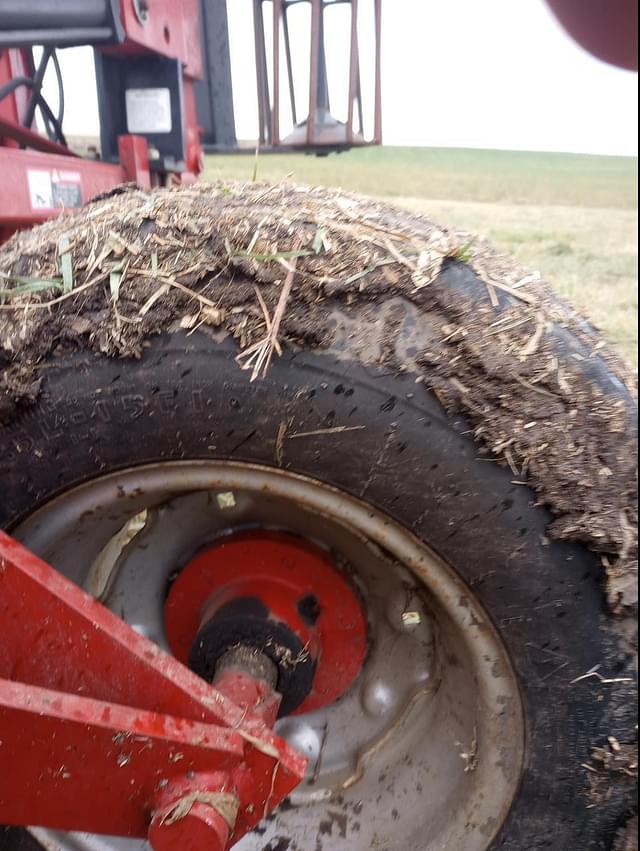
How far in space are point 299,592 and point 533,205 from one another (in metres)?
13.2

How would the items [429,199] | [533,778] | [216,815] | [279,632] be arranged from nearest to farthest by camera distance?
[216,815], [533,778], [279,632], [429,199]

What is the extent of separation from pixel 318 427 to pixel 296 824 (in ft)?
2.70

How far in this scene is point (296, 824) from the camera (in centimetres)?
132

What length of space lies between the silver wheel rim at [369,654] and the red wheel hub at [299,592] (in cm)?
3

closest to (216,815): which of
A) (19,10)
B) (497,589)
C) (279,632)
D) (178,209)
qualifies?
(279,632)

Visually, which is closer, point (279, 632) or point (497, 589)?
point (497, 589)

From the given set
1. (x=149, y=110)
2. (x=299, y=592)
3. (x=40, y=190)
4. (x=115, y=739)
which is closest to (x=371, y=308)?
(x=299, y=592)

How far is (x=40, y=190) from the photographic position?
6.32ft

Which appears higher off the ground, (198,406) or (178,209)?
(178,209)

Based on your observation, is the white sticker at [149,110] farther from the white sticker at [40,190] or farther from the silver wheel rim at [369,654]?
the silver wheel rim at [369,654]

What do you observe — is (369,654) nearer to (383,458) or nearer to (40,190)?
(383,458)

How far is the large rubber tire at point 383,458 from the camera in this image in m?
1.01

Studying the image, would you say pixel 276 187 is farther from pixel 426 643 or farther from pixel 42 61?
pixel 42 61

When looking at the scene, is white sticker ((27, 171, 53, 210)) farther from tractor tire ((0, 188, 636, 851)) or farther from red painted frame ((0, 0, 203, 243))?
tractor tire ((0, 188, 636, 851))
